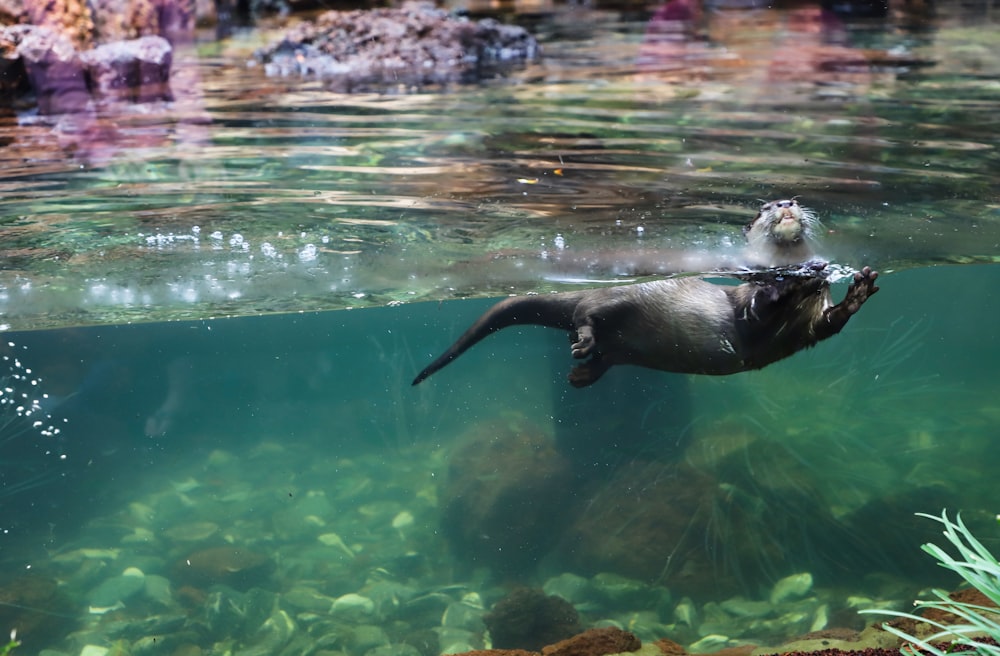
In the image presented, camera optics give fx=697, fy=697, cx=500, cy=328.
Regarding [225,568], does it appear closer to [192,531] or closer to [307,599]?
[307,599]

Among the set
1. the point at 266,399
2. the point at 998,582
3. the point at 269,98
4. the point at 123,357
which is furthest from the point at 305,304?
the point at 266,399

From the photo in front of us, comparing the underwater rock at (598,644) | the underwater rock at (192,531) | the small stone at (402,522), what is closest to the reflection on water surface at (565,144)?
the underwater rock at (598,644)

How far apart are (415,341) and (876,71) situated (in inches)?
565

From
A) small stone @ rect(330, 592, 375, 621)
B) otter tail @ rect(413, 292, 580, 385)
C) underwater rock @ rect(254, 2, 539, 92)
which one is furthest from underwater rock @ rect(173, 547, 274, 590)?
underwater rock @ rect(254, 2, 539, 92)

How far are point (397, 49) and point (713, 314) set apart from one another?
2.88 metres

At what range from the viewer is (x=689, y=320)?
4910mm

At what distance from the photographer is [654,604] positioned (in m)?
7.32

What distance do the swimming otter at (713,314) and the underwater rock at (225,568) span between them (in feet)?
14.3

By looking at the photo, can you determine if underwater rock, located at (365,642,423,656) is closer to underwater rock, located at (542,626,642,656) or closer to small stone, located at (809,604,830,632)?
underwater rock, located at (542,626,642,656)

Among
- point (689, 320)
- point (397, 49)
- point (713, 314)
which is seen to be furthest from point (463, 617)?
point (397, 49)

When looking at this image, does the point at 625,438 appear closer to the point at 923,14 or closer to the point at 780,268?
the point at 780,268

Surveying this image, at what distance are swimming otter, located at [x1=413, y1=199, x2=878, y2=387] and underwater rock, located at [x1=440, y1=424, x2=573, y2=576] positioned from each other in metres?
3.21

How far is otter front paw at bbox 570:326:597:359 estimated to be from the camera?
15.3ft

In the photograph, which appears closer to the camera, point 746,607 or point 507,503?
point 746,607
